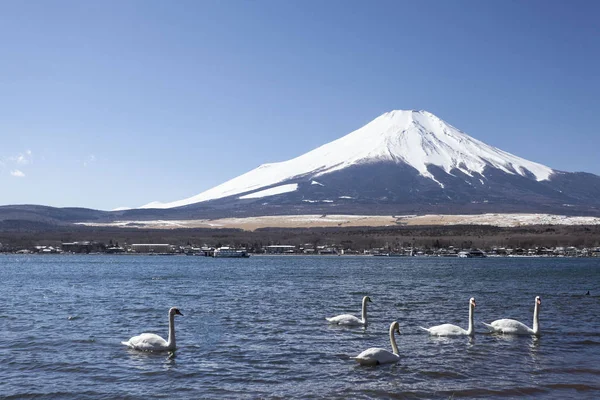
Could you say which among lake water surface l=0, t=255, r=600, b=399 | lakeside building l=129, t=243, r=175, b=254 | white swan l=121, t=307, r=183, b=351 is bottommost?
lake water surface l=0, t=255, r=600, b=399

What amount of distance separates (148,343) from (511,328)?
1280 centimetres

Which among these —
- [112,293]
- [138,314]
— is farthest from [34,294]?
[138,314]

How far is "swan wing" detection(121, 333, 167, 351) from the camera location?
20.8 m

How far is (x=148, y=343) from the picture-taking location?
20.8 metres

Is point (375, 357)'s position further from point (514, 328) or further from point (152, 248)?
point (152, 248)

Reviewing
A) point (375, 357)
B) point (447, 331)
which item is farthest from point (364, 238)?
point (375, 357)

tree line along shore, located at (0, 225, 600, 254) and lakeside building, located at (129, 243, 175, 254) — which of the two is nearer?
tree line along shore, located at (0, 225, 600, 254)

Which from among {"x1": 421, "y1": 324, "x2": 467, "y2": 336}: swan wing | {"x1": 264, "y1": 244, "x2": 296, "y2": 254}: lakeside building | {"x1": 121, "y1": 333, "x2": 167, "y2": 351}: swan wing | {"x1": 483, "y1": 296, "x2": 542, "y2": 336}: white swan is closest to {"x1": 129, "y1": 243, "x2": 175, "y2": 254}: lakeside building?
{"x1": 264, "y1": 244, "x2": 296, "y2": 254}: lakeside building

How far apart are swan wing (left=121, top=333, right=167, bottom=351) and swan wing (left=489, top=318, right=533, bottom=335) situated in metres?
12.1

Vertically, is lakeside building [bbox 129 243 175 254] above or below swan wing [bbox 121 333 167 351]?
above

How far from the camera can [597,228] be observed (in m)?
162

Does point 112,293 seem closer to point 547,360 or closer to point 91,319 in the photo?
point 91,319

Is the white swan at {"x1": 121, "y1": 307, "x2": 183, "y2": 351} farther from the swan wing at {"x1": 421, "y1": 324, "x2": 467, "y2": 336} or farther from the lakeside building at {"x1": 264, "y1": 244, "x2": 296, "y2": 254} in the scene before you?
the lakeside building at {"x1": 264, "y1": 244, "x2": 296, "y2": 254}

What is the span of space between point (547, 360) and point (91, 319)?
17951mm
